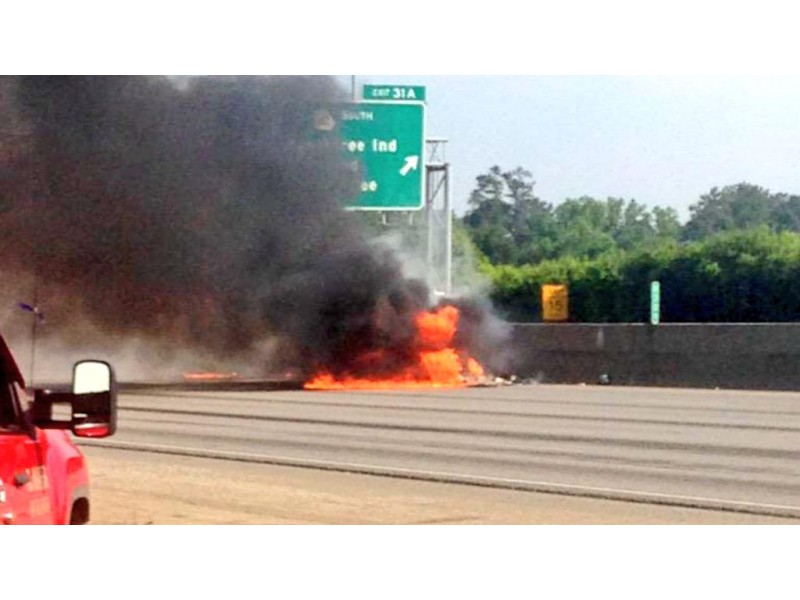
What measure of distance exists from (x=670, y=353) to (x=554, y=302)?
2.50m

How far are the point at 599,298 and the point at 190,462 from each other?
6.20 metres

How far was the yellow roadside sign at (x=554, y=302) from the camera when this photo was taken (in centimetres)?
1777

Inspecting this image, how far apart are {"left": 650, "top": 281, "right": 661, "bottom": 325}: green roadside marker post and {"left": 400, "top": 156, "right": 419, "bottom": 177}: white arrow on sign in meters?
4.33

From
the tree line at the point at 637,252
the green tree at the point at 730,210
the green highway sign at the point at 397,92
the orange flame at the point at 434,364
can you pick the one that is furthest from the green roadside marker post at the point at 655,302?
the green highway sign at the point at 397,92

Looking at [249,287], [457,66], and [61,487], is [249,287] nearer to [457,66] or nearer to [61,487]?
[457,66]

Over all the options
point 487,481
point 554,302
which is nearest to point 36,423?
point 487,481

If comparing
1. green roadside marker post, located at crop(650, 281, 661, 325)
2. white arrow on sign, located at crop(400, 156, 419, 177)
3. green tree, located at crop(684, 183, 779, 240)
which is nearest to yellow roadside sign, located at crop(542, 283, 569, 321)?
green roadside marker post, located at crop(650, 281, 661, 325)

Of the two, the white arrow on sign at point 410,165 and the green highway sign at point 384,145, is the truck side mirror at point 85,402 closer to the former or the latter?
the green highway sign at point 384,145

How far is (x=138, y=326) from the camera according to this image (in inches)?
694

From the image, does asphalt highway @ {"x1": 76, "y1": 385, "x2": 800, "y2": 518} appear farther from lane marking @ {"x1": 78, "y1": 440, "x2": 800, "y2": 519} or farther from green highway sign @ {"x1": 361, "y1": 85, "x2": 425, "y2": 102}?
green highway sign @ {"x1": 361, "y1": 85, "x2": 425, "y2": 102}

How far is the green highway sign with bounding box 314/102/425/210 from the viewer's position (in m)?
13.0

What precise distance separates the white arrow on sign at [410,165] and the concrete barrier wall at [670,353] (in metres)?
5.30

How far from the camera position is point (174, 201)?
52.2 feet
